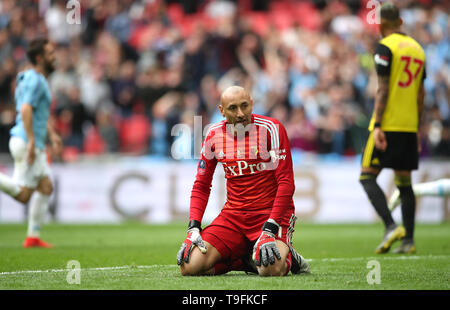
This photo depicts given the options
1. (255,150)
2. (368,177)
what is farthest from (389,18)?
(255,150)

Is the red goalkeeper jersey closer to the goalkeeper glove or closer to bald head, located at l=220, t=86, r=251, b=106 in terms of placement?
the goalkeeper glove

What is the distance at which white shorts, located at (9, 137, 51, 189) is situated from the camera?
9.21m

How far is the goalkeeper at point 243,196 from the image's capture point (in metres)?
5.87

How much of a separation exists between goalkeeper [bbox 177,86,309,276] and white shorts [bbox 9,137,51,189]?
3.76m

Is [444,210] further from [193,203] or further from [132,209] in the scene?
[193,203]

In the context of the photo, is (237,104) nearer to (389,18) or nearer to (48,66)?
(389,18)

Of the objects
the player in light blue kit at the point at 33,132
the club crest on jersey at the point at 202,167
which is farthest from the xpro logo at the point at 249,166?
the player in light blue kit at the point at 33,132

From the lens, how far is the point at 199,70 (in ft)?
55.4

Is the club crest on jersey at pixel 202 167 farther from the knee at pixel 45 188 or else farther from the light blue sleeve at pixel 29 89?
the knee at pixel 45 188

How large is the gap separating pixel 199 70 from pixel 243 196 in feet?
35.9

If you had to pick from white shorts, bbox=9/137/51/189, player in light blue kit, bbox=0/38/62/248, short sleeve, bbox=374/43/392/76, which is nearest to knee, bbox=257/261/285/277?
short sleeve, bbox=374/43/392/76

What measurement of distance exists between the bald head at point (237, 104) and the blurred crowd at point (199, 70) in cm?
873
